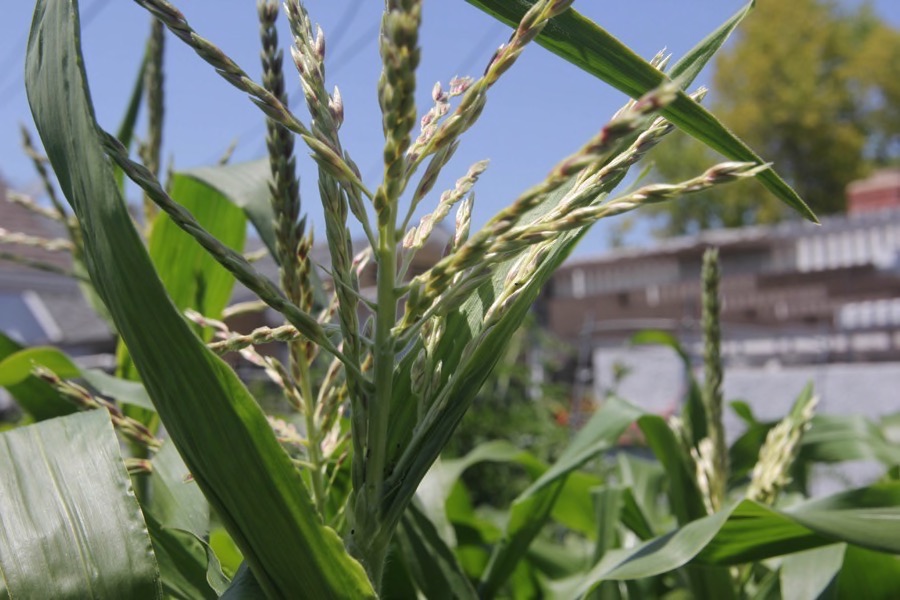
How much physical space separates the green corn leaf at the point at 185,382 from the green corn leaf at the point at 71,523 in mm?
43

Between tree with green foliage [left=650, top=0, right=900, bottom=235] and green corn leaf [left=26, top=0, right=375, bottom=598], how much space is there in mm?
20824

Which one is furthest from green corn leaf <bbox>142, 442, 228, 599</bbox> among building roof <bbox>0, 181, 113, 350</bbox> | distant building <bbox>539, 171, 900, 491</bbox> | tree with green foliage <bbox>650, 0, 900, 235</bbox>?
tree with green foliage <bbox>650, 0, 900, 235</bbox>

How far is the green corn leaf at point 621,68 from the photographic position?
1.56 ft

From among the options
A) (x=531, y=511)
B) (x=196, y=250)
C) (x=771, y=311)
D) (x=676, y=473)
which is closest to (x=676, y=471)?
(x=676, y=473)

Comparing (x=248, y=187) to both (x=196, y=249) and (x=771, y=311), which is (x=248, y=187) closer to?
(x=196, y=249)

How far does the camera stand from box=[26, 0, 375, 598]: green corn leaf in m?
0.40

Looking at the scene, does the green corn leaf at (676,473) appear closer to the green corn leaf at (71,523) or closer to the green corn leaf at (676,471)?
the green corn leaf at (676,471)

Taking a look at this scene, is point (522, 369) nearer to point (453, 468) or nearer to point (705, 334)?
point (453, 468)

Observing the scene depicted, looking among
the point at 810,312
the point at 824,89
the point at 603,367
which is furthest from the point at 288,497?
the point at 824,89

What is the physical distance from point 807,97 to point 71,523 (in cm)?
2207

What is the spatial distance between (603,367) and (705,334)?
5.78m

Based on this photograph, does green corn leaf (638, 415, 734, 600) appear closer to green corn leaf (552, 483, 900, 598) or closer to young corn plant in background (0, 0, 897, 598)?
green corn leaf (552, 483, 900, 598)

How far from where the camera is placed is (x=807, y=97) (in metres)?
20.5

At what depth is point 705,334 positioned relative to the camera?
86 centimetres
